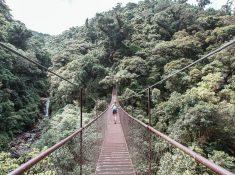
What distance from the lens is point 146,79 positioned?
19.6 metres

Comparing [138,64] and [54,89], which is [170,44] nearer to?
[138,64]

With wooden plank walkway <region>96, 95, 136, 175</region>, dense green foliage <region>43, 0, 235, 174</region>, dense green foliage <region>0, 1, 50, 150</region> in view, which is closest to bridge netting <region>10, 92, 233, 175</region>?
wooden plank walkway <region>96, 95, 136, 175</region>

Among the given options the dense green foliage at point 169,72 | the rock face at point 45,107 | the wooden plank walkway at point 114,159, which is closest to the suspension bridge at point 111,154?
the wooden plank walkway at point 114,159

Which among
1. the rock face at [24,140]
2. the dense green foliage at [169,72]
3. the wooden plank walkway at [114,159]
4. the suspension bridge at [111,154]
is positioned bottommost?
the rock face at [24,140]

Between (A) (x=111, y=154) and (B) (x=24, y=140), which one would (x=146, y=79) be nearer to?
(B) (x=24, y=140)

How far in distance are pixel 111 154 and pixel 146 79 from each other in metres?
13.9

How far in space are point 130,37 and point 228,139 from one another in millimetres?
19045

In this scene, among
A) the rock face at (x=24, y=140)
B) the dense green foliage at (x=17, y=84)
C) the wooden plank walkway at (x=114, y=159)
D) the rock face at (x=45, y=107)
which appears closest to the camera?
the wooden plank walkway at (x=114, y=159)

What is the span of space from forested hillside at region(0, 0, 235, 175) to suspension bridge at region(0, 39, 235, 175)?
41 centimetres

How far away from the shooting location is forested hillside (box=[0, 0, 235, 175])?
981cm

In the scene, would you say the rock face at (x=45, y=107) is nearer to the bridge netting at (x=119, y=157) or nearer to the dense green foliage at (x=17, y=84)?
the dense green foliage at (x=17, y=84)

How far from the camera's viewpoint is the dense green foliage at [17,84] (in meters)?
15.4

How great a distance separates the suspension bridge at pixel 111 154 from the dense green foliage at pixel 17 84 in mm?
9317

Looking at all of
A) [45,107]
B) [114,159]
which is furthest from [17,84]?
[114,159]
